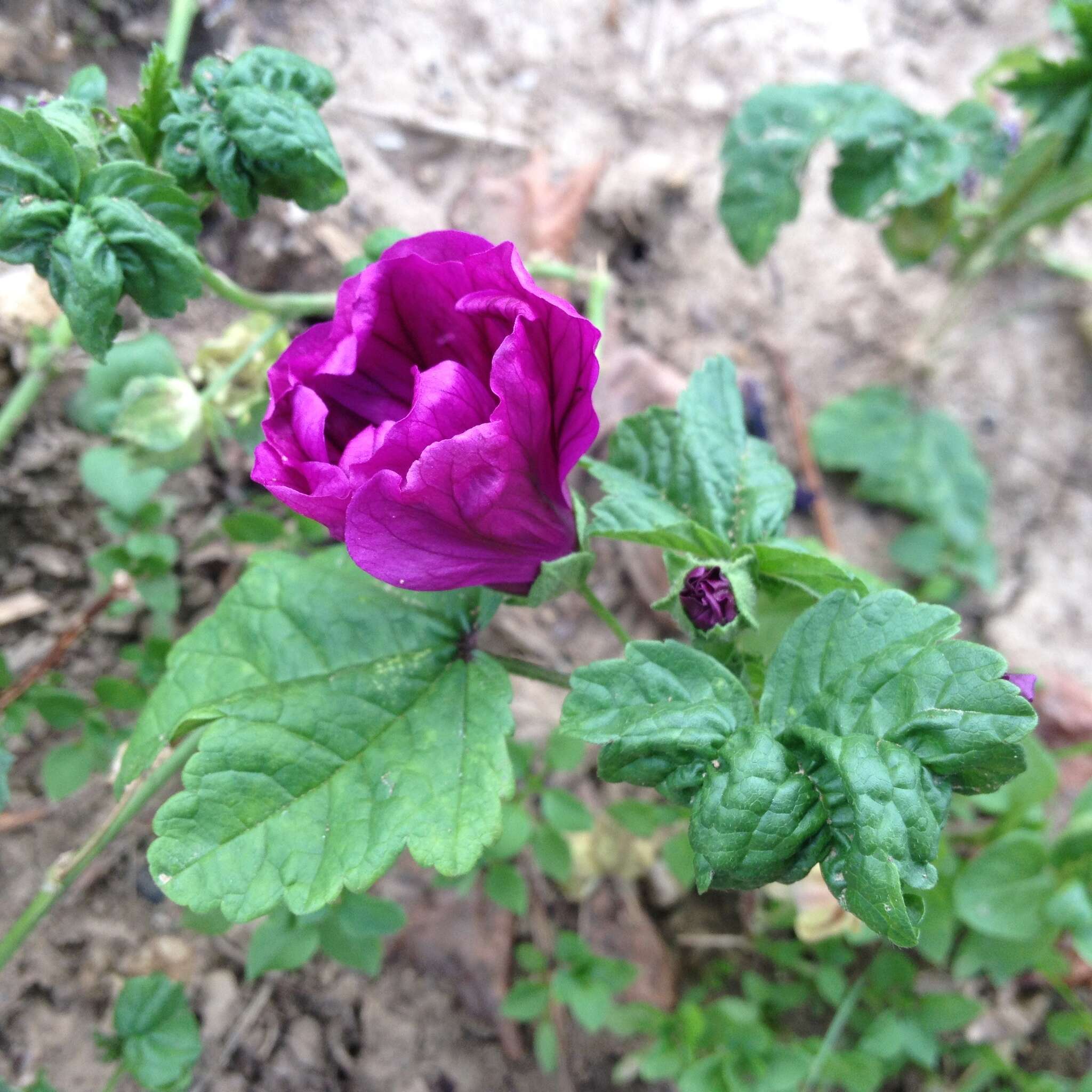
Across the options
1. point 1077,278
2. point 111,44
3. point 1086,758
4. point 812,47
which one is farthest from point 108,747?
point 1077,278

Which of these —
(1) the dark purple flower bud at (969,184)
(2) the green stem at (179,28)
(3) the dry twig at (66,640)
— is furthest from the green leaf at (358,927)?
(1) the dark purple flower bud at (969,184)

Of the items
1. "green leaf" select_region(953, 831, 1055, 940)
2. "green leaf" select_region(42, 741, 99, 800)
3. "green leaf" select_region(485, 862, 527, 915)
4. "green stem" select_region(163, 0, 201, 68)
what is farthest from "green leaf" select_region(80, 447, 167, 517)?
"green leaf" select_region(953, 831, 1055, 940)

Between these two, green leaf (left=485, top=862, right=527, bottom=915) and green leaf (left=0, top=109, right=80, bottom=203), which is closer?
green leaf (left=0, top=109, right=80, bottom=203)

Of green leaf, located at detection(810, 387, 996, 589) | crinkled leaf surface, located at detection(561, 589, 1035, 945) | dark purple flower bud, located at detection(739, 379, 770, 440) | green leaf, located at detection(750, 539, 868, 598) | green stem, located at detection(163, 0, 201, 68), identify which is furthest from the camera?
green leaf, located at detection(810, 387, 996, 589)

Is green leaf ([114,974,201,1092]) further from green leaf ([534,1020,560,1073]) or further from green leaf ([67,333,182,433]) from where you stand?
green leaf ([67,333,182,433])

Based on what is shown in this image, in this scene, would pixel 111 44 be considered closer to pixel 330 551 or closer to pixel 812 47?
pixel 330 551

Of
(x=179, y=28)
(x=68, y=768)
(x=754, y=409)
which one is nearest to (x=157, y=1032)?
(x=68, y=768)
